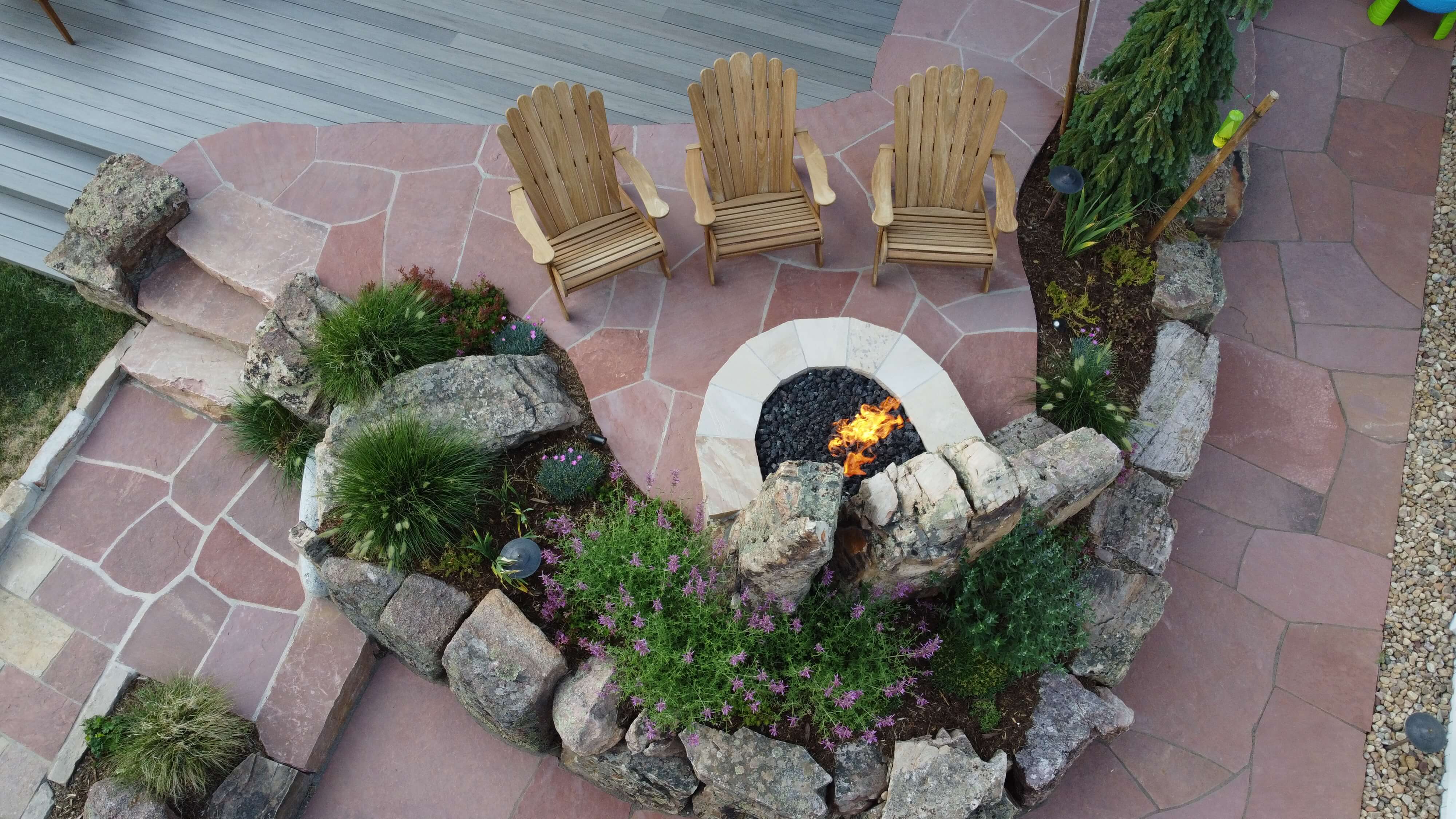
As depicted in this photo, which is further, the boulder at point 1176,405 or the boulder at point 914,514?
the boulder at point 1176,405

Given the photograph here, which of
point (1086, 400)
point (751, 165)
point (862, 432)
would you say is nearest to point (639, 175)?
point (751, 165)

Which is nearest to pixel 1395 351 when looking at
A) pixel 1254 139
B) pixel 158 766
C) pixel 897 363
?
pixel 1254 139

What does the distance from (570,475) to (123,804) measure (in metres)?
2.68

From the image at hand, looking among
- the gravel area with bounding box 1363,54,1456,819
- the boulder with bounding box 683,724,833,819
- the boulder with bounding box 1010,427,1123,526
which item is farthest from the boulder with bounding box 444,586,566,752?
the gravel area with bounding box 1363,54,1456,819

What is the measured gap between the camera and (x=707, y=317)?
548cm

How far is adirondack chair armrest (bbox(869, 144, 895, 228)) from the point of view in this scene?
504 cm

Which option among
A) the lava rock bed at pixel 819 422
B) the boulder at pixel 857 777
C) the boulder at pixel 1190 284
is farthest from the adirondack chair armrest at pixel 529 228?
the boulder at pixel 1190 284

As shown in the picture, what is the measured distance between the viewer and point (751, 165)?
5.36 m

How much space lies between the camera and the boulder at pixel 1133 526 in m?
4.83

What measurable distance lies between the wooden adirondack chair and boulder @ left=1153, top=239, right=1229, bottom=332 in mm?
2097

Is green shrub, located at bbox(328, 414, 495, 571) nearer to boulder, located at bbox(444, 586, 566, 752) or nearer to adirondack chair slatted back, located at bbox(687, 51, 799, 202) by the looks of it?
boulder, located at bbox(444, 586, 566, 752)

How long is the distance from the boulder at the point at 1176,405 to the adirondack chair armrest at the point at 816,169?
2.19m

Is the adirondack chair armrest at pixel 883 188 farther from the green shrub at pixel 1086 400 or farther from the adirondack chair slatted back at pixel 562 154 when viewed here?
the adirondack chair slatted back at pixel 562 154

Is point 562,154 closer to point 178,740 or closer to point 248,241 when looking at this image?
point 248,241
